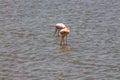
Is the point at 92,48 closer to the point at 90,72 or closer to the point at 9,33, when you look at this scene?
the point at 90,72

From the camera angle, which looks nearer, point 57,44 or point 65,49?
point 65,49

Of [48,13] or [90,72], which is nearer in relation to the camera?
[90,72]

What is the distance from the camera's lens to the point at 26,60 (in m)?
18.3

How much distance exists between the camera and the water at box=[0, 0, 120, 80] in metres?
16.6

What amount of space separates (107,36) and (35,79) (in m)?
8.17

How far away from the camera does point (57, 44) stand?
21.6 metres

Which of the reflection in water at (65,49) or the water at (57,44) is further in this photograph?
the reflection in water at (65,49)

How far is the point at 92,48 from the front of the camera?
2022 centimetres

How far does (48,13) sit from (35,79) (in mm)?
15860

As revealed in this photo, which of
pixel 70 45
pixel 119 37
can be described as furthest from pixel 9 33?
pixel 119 37

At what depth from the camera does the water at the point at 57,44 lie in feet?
54.3

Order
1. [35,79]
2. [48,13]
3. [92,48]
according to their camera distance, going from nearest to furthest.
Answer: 1. [35,79]
2. [92,48]
3. [48,13]

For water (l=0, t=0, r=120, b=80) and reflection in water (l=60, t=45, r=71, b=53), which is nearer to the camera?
water (l=0, t=0, r=120, b=80)

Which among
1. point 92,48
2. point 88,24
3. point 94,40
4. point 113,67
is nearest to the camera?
point 113,67
